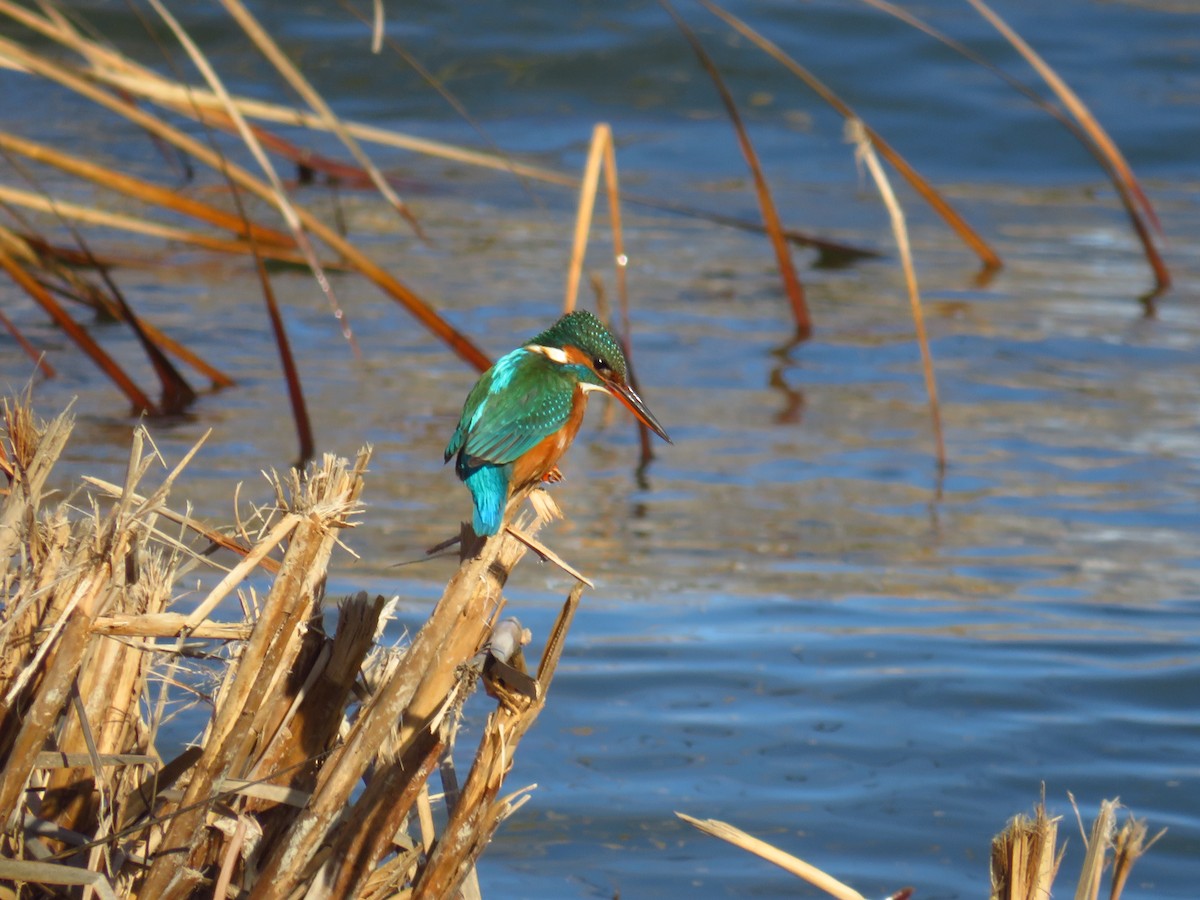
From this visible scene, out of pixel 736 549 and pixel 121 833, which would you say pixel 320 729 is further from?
pixel 736 549

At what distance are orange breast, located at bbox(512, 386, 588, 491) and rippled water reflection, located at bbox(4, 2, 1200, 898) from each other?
76 centimetres

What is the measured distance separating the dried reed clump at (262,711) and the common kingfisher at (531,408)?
0.26 metres

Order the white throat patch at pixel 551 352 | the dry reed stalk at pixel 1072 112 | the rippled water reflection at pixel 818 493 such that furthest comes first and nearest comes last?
the dry reed stalk at pixel 1072 112, the rippled water reflection at pixel 818 493, the white throat patch at pixel 551 352

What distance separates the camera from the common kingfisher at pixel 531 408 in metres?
2.21

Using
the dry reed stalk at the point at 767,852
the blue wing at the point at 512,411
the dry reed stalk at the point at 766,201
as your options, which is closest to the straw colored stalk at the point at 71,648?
the blue wing at the point at 512,411

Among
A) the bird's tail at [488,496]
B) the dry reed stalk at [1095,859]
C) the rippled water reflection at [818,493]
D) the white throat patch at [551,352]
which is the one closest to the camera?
the dry reed stalk at [1095,859]

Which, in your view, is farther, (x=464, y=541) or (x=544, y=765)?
(x=544, y=765)

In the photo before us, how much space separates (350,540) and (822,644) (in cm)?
148

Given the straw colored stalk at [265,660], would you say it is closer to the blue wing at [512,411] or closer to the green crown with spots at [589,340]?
the blue wing at [512,411]

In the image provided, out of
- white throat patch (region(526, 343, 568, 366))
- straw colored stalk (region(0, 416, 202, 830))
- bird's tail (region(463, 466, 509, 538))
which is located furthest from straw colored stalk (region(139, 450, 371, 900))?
white throat patch (region(526, 343, 568, 366))

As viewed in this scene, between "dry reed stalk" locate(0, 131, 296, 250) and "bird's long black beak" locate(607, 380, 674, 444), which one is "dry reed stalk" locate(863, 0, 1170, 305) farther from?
"dry reed stalk" locate(0, 131, 296, 250)

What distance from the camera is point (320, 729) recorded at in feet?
6.17

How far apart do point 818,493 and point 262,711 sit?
3.58m

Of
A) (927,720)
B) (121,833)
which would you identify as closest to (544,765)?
(927,720)
